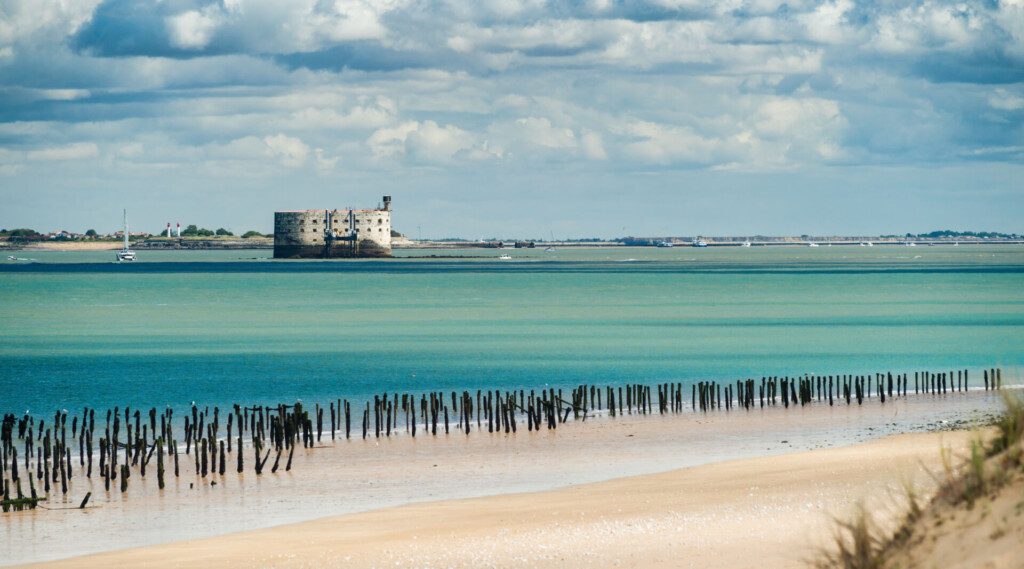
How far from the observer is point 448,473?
2736cm

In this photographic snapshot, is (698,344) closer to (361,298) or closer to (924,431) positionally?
(924,431)

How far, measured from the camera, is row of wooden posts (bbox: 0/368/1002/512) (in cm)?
2678

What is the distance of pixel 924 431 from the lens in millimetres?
31062

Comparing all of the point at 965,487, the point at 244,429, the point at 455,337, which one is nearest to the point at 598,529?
the point at 965,487

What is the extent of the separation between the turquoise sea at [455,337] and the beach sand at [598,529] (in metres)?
22.0

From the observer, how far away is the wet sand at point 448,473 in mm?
21891

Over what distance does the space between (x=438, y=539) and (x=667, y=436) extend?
46.4 feet

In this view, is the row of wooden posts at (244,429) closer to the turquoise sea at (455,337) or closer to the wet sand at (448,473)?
the wet sand at (448,473)

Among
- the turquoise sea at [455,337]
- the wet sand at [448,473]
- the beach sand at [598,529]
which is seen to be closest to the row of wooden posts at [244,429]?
the wet sand at [448,473]

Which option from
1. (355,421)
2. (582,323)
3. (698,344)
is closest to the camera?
(355,421)

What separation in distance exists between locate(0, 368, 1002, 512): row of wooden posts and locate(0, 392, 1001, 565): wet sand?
0.42m

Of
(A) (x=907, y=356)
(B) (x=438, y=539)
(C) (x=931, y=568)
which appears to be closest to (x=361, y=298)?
(A) (x=907, y=356)

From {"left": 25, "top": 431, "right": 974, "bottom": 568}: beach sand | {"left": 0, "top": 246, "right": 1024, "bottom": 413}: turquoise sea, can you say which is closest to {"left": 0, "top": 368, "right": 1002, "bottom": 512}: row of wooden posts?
{"left": 25, "top": 431, "right": 974, "bottom": 568}: beach sand

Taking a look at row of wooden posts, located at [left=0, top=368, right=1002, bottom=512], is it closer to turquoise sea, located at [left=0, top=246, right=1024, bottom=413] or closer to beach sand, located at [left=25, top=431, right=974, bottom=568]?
beach sand, located at [left=25, top=431, right=974, bottom=568]
